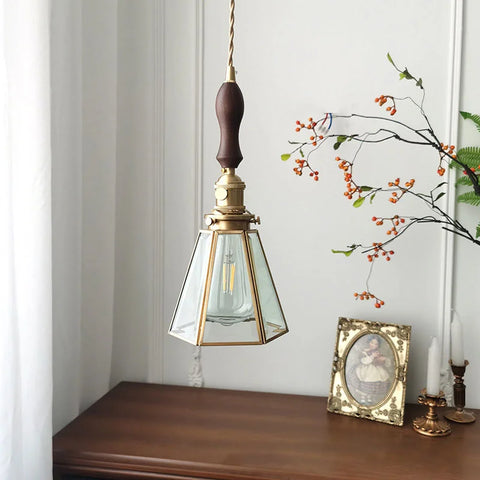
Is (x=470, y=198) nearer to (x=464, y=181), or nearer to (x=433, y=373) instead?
(x=464, y=181)

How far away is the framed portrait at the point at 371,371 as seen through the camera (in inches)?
58.9

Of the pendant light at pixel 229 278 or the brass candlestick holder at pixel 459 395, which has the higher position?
the pendant light at pixel 229 278

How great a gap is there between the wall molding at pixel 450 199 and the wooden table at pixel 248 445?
20 centimetres

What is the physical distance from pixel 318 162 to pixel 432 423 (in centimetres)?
81

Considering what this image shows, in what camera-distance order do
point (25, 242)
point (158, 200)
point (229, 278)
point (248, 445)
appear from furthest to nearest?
point (158, 200), point (248, 445), point (25, 242), point (229, 278)

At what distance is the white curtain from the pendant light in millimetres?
400

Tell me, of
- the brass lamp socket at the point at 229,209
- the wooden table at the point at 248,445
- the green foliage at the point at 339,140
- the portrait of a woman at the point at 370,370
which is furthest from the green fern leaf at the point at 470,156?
the brass lamp socket at the point at 229,209

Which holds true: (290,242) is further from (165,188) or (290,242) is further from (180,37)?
(180,37)

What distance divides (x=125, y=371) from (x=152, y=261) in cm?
39

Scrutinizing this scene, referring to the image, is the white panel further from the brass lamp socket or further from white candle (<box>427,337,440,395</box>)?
the brass lamp socket

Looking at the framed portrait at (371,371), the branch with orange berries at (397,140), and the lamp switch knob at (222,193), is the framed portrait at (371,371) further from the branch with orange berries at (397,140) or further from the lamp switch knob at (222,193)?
the lamp switch knob at (222,193)

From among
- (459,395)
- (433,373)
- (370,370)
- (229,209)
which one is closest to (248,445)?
(370,370)

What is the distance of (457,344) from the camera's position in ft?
5.01

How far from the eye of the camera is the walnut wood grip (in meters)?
0.86
